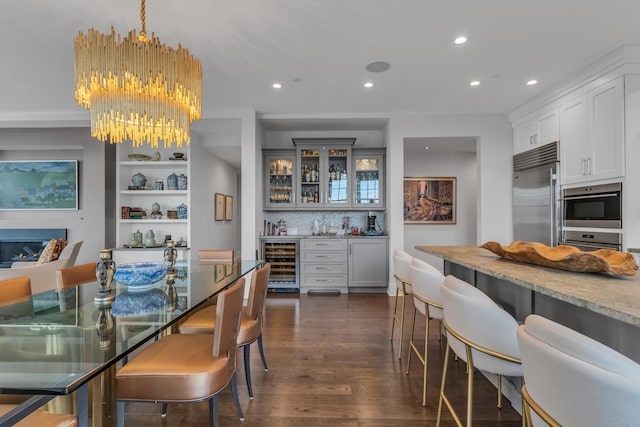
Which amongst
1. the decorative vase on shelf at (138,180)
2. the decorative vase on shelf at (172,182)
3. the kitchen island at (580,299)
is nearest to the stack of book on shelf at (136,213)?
the decorative vase on shelf at (138,180)

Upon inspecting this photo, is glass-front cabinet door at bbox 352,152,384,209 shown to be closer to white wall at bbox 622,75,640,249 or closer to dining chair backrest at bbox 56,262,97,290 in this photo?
white wall at bbox 622,75,640,249

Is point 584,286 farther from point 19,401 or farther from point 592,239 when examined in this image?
point 592,239

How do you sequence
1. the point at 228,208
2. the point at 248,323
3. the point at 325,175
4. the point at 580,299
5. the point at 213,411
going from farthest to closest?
the point at 228,208 → the point at 325,175 → the point at 248,323 → the point at 213,411 → the point at 580,299

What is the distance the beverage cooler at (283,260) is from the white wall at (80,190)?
9.74 ft

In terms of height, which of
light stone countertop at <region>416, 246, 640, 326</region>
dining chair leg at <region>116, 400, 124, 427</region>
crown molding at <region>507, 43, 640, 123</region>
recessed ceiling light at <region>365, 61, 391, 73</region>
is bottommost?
dining chair leg at <region>116, 400, 124, 427</region>

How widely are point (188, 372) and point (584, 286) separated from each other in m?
1.61

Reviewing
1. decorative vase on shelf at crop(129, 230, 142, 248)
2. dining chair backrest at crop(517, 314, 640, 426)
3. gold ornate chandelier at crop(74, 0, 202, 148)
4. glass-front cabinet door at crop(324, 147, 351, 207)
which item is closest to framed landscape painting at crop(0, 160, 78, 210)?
decorative vase on shelf at crop(129, 230, 142, 248)

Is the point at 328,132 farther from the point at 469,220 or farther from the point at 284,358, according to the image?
the point at 284,358

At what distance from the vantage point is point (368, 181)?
4.96 meters

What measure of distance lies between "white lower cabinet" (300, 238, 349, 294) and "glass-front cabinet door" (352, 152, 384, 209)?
2.54 ft

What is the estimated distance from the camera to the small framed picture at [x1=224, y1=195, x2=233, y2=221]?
6430mm

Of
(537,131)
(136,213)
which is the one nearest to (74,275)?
(136,213)

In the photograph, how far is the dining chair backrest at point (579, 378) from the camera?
0.58 meters

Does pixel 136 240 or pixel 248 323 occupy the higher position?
pixel 136 240
